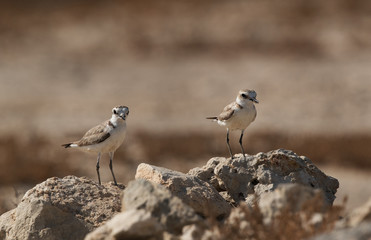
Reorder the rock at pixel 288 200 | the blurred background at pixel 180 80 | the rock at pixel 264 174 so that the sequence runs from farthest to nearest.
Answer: the blurred background at pixel 180 80 < the rock at pixel 264 174 < the rock at pixel 288 200

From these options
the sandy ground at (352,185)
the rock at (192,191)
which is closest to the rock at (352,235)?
the rock at (192,191)

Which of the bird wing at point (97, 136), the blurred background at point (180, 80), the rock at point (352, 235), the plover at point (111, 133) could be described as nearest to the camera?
the rock at point (352, 235)

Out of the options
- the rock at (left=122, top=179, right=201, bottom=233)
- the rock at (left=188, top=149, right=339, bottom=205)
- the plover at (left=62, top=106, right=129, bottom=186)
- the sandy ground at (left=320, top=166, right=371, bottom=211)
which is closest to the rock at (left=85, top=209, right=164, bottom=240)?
the rock at (left=122, top=179, right=201, bottom=233)

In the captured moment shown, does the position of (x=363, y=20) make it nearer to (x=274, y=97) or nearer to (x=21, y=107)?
(x=274, y=97)

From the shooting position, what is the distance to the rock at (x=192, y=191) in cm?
768

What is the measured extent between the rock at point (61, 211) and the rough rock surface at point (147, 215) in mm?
1202

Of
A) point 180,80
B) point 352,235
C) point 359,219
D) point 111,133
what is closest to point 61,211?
point 111,133

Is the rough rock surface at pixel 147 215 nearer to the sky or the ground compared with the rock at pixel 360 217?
nearer to the ground

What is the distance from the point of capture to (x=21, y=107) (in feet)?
104

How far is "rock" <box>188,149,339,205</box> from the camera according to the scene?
8.30 metres

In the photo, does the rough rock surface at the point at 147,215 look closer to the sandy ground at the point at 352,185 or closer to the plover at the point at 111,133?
the plover at the point at 111,133

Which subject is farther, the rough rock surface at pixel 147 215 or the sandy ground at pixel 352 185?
the sandy ground at pixel 352 185

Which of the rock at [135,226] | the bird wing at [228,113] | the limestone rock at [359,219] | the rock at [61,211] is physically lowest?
the rock at [61,211]

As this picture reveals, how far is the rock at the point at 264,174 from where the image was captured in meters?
8.30
